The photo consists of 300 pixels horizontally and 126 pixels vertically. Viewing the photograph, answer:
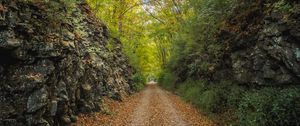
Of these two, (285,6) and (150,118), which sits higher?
(285,6)

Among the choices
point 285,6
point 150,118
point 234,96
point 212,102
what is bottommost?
point 150,118

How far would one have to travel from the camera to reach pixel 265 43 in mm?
10758

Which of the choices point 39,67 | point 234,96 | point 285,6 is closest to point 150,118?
point 234,96

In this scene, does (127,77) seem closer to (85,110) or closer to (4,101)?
(85,110)

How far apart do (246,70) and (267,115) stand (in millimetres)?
3805

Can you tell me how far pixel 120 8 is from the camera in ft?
105

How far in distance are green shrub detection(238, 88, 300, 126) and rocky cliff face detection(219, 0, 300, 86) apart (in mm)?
909

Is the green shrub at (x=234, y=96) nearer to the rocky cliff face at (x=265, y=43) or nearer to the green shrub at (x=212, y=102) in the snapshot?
the rocky cliff face at (x=265, y=43)

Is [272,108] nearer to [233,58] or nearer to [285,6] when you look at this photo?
[285,6]

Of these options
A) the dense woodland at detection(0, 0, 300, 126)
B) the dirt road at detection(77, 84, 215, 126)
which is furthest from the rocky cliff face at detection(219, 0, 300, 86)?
the dirt road at detection(77, 84, 215, 126)

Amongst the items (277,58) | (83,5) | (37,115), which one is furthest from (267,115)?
(83,5)

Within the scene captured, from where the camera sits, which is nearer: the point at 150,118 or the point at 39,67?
the point at 39,67

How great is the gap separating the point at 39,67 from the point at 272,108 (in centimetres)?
753

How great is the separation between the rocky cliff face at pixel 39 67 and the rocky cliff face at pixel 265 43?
7.21 metres
